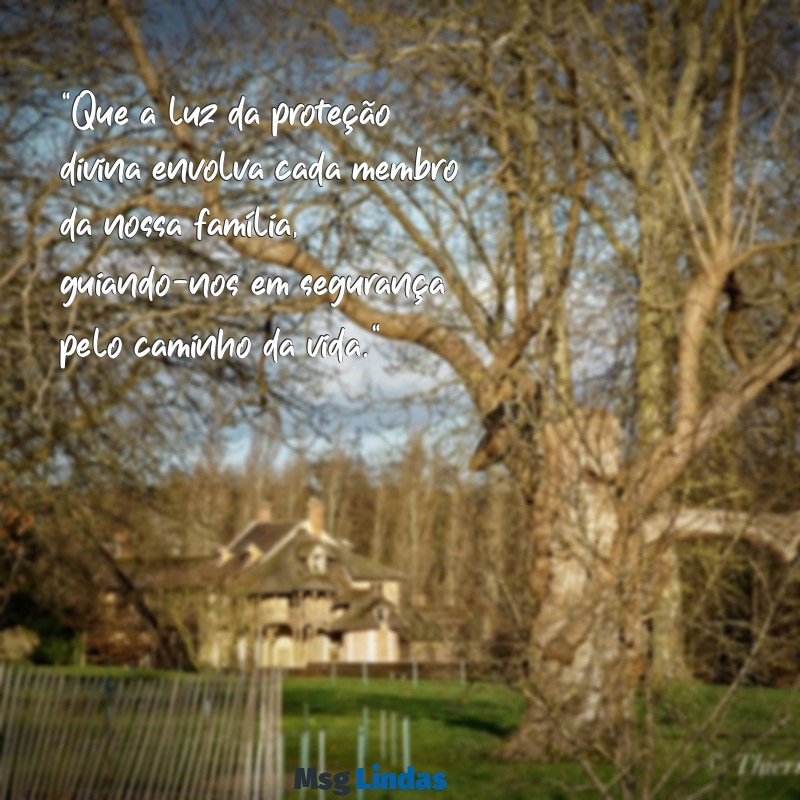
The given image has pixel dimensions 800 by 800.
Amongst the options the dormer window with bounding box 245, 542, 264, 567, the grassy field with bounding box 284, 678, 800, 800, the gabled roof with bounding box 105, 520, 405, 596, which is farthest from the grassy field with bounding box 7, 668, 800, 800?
the dormer window with bounding box 245, 542, 264, 567

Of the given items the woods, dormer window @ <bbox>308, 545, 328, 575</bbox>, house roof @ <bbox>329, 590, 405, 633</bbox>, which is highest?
dormer window @ <bbox>308, 545, 328, 575</bbox>

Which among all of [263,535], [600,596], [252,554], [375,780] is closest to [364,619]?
[252,554]

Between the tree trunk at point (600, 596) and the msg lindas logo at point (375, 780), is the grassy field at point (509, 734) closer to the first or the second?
the msg lindas logo at point (375, 780)

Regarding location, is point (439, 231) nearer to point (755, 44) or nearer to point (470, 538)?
point (470, 538)

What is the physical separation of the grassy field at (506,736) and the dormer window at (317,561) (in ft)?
97.1

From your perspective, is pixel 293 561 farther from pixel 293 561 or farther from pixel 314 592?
pixel 314 592

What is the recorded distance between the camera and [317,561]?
227 ft

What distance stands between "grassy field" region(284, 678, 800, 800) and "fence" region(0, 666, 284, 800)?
1.56 m

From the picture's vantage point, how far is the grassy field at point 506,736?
684 centimetres

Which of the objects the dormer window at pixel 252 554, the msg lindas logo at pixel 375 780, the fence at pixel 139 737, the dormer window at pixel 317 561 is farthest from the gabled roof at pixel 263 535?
the fence at pixel 139 737

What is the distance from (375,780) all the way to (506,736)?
4.80m

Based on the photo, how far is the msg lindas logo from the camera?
13.9 metres

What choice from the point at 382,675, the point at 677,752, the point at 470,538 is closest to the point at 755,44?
the point at 470,538

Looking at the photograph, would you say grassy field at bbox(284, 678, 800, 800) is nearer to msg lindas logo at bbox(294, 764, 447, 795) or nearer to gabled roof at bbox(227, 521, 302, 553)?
msg lindas logo at bbox(294, 764, 447, 795)
